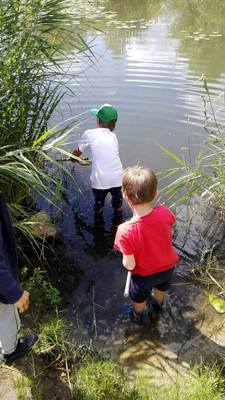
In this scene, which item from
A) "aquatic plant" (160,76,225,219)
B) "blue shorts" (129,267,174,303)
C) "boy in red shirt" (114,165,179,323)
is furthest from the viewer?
"aquatic plant" (160,76,225,219)

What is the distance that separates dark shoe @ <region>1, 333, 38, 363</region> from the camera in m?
2.46

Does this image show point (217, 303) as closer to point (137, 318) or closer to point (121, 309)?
point (137, 318)

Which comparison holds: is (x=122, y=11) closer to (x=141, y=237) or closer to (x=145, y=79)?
(x=145, y=79)

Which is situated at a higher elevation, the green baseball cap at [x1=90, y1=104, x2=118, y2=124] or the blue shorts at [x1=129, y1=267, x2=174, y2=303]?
the green baseball cap at [x1=90, y1=104, x2=118, y2=124]

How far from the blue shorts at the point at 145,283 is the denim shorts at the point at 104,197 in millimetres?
1433

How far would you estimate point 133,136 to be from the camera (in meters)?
5.95

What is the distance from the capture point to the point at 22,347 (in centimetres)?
249

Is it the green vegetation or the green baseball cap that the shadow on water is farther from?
the green baseball cap

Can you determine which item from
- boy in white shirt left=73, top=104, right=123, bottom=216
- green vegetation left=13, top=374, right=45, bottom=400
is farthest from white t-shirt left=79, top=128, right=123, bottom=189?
green vegetation left=13, top=374, right=45, bottom=400

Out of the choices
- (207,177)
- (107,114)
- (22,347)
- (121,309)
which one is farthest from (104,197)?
(22,347)

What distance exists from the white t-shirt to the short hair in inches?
54.5

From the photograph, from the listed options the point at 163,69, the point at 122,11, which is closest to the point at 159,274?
Result: the point at 163,69

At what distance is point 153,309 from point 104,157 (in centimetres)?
157

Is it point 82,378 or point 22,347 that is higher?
point 22,347
